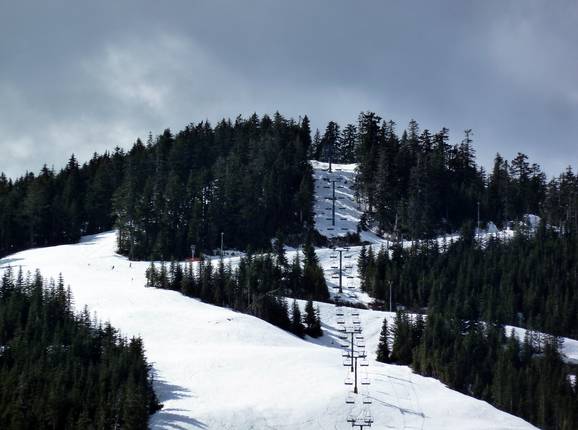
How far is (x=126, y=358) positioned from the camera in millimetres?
60625

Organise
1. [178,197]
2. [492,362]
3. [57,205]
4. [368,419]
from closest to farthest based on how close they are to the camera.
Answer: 1. [368,419]
2. [492,362]
3. [178,197]
4. [57,205]

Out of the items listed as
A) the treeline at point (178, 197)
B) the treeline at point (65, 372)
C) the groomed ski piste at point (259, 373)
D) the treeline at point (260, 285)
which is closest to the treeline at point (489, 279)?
the groomed ski piste at point (259, 373)

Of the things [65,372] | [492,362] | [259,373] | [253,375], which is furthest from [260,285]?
[65,372]

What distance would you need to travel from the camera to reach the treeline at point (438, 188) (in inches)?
4958

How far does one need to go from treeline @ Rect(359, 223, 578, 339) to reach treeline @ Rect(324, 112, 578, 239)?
56.9ft

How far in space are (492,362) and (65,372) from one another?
44.3 metres

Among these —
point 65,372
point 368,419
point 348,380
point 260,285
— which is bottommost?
point 368,419

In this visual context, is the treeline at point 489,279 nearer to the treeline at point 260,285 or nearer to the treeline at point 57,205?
the treeline at point 260,285

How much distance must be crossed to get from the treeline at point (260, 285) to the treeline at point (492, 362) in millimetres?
11521

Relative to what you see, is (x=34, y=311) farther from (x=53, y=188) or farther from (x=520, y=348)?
(x=53, y=188)

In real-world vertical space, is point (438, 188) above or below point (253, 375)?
above

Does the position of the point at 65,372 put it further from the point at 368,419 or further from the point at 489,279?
the point at 489,279

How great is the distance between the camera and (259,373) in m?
64.4

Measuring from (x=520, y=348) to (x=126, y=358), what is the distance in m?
44.2
